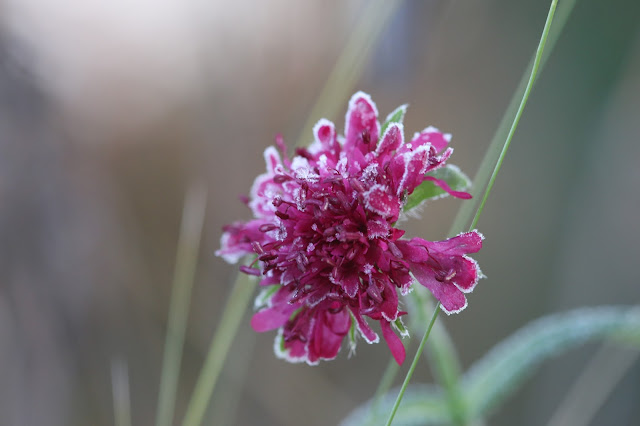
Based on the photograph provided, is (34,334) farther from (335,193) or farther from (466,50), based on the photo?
(466,50)

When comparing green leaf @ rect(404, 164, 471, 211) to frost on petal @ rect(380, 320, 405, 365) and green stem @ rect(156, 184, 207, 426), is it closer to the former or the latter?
frost on petal @ rect(380, 320, 405, 365)

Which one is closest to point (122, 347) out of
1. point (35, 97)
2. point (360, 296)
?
point (35, 97)

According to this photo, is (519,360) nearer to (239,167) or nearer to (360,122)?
(360,122)

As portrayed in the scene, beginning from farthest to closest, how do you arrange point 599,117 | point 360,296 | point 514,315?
1. point 514,315
2. point 599,117
3. point 360,296

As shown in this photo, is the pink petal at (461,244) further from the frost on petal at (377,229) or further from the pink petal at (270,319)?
the pink petal at (270,319)

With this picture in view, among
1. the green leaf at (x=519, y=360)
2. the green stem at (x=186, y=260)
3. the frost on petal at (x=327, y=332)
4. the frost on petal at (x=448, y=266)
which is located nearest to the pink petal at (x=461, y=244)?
the frost on petal at (x=448, y=266)
